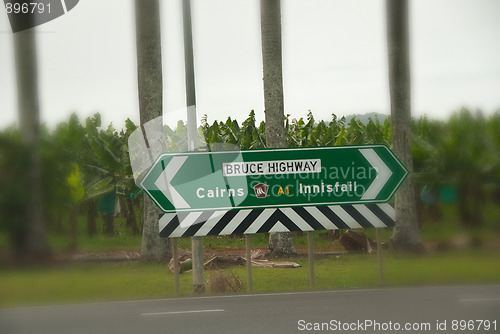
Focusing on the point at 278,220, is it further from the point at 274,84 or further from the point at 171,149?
the point at 274,84

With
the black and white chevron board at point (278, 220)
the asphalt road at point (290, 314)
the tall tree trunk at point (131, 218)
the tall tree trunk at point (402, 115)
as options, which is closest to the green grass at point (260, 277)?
the asphalt road at point (290, 314)

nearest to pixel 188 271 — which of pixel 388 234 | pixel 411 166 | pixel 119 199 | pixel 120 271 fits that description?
pixel 119 199

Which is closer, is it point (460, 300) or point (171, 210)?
point (460, 300)

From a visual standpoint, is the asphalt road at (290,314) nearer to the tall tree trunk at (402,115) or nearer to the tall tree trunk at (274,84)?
the tall tree trunk at (402,115)

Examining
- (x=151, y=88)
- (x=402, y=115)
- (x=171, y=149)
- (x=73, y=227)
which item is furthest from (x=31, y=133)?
(x=402, y=115)

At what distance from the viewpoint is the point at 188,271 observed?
375 inches

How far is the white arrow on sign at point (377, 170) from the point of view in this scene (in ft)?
23.0

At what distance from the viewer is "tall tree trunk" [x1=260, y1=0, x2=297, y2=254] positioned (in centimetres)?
877

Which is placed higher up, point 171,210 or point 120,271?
point 171,210

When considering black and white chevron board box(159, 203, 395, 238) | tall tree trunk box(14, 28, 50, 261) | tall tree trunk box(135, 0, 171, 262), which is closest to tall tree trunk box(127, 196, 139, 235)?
tall tree trunk box(135, 0, 171, 262)

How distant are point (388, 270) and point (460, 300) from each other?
1.85m

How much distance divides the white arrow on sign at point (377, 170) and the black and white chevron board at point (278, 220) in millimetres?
267

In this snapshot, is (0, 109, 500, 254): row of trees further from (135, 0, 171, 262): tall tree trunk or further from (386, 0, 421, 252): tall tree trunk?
(135, 0, 171, 262): tall tree trunk

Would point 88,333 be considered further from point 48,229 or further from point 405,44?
point 405,44
